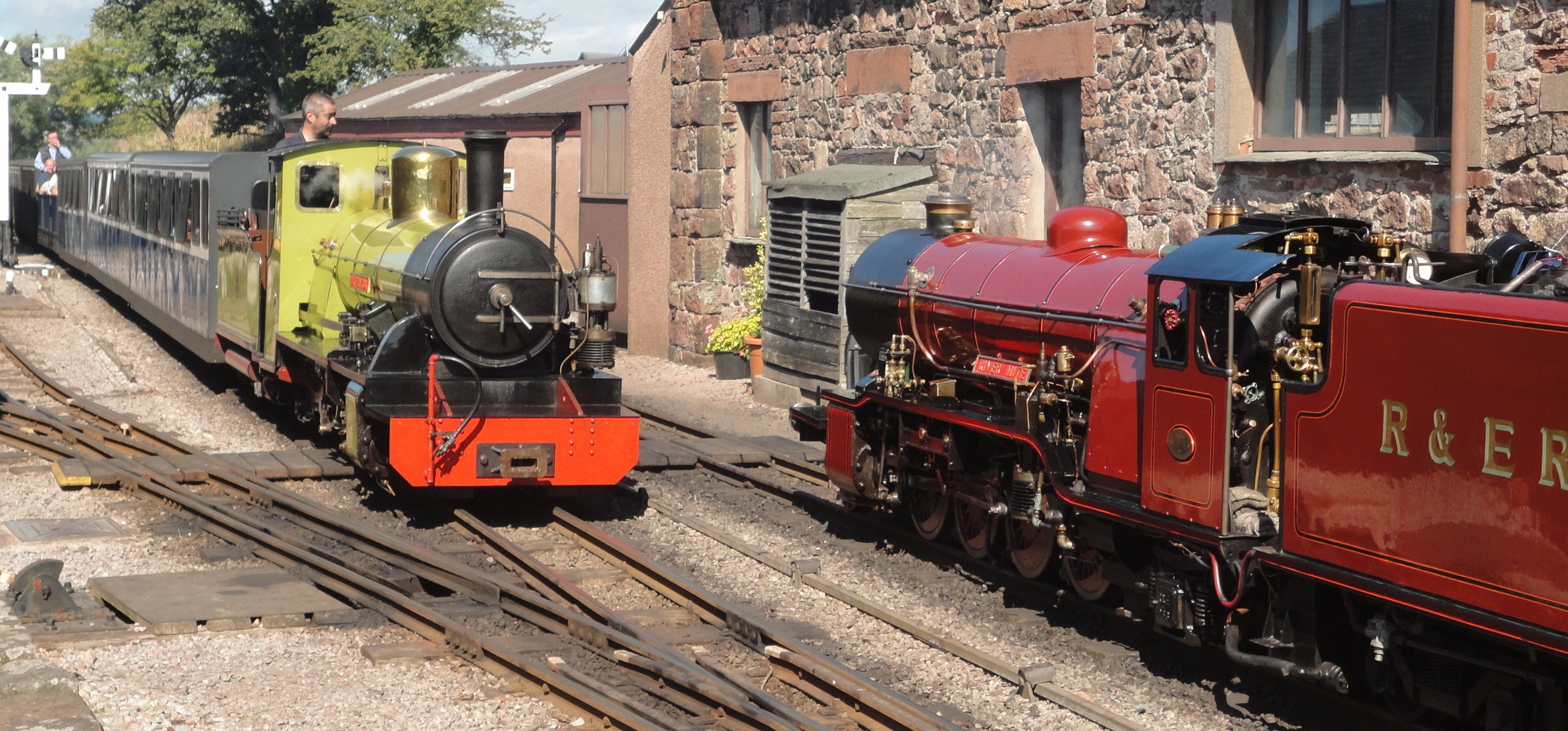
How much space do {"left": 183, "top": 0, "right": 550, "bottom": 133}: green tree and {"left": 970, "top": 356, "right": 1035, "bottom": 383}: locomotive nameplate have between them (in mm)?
38509

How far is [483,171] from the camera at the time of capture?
1012 centimetres

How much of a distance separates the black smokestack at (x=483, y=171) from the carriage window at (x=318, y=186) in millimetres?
2707

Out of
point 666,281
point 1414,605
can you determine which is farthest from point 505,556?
point 666,281

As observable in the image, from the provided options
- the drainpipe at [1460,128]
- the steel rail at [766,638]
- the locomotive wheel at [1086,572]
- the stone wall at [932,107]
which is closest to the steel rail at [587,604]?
the steel rail at [766,638]

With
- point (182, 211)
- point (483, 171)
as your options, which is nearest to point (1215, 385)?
point (483, 171)

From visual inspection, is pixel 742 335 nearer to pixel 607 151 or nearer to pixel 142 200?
pixel 607 151

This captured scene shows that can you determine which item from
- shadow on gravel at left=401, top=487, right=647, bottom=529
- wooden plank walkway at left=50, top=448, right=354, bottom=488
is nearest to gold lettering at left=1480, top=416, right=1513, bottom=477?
shadow on gravel at left=401, top=487, right=647, bottom=529

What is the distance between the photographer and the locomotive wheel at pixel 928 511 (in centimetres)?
930

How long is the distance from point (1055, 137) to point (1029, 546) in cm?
549

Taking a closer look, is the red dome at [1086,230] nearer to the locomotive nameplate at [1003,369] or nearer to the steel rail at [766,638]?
the locomotive nameplate at [1003,369]

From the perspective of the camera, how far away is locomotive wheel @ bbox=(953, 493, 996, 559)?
880 centimetres

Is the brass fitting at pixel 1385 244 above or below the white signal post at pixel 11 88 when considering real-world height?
below

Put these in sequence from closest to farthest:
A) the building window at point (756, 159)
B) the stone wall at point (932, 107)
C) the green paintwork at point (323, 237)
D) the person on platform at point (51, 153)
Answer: the stone wall at point (932, 107)
the green paintwork at point (323, 237)
the building window at point (756, 159)
the person on platform at point (51, 153)

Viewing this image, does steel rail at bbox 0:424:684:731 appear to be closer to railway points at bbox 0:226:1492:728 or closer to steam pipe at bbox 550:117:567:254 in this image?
railway points at bbox 0:226:1492:728
